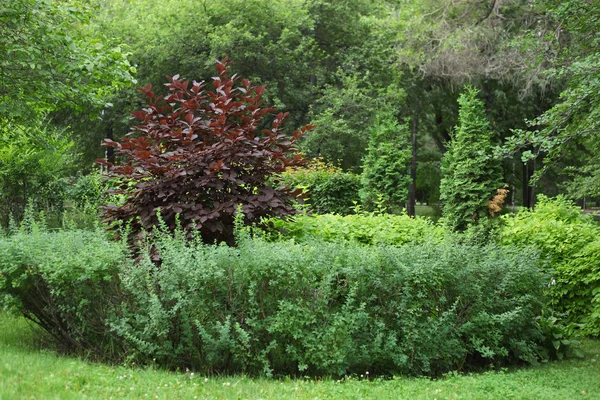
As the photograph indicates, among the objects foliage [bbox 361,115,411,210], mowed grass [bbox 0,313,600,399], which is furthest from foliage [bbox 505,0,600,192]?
foliage [bbox 361,115,411,210]

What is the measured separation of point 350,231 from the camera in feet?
25.8

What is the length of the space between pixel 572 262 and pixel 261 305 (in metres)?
4.52

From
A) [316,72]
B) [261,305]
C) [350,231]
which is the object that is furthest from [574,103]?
[316,72]

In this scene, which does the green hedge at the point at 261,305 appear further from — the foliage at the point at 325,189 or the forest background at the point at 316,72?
the foliage at the point at 325,189

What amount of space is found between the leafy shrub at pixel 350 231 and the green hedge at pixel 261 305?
1564mm

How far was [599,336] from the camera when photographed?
7750 millimetres

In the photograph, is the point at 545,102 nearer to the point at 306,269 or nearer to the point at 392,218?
the point at 392,218

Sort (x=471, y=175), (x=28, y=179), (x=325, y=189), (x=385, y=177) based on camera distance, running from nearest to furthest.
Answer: (x=28, y=179), (x=471, y=175), (x=325, y=189), (x=385, y=177)

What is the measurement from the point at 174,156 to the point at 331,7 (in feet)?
65.9

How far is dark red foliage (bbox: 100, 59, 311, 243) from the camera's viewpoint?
6.58 metres

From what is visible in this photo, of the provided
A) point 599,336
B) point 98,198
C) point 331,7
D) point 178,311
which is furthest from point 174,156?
point 331,7

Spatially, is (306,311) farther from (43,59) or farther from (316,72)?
(316,72)

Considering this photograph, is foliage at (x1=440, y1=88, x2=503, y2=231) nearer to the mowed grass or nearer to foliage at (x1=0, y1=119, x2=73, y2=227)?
the mowed grass

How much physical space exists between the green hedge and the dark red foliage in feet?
2.64
